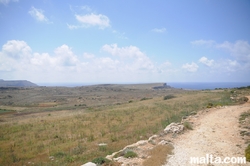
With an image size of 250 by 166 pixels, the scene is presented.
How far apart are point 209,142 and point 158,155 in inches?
187

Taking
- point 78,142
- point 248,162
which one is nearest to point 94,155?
point 78,142

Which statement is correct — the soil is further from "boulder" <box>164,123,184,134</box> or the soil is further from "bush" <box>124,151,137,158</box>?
"boulder" <box>164,123,184,134</box>

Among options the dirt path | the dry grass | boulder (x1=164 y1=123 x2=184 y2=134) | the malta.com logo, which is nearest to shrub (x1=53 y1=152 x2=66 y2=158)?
the dry grass

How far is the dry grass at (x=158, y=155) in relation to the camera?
31.1 feet

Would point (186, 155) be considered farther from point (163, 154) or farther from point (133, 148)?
point (133, 148)

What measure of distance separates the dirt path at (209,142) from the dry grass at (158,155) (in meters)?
0.39

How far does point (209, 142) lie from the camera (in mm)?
12367

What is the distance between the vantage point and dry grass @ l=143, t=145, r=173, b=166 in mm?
9475

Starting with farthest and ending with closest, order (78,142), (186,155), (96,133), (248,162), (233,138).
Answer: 1. (96,133)
2. (78,142)
3. (233,138)
4. (186,155)
5. (248,162)

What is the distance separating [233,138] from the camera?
12.9 meters

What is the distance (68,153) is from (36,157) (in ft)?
9.26

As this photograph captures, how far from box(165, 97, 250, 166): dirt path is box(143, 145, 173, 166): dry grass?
1.27 feet

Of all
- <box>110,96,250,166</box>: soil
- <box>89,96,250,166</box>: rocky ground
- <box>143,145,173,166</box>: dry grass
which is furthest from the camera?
<box>89,96,250,166</box>: rocky ground

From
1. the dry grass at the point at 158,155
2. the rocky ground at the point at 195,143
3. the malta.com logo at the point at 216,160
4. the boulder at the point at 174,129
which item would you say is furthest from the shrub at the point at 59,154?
the malta.com logo at the point at 216,160
